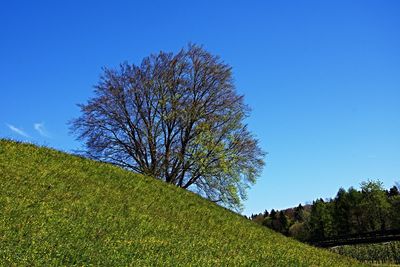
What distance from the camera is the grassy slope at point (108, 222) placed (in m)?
11.1

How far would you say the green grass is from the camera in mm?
31484

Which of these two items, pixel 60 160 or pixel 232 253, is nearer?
pixel 232 253

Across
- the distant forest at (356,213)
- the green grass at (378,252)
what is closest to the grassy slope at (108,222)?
the green grass at (378,252)

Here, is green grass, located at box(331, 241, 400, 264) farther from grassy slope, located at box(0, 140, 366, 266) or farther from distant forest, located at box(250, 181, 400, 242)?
distant forest, located at box(250, 181, 400, 242)

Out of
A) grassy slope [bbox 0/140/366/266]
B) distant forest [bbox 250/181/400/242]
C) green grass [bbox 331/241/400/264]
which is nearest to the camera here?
grassy slope [bbox 0/140/366/266]

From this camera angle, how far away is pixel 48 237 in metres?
11.6

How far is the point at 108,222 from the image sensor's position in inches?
602

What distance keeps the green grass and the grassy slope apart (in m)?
13.6

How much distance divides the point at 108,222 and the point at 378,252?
83.0 feet

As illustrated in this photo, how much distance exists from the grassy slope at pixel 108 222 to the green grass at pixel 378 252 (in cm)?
1356

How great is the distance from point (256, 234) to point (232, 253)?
6954mm

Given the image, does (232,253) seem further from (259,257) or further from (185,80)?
(185,80)

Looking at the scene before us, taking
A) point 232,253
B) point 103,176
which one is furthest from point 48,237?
point 103,176

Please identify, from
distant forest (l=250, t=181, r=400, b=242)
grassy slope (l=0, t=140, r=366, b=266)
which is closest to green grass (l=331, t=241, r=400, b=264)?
grassy slope (l=0, t=140, r=366, b=266)
